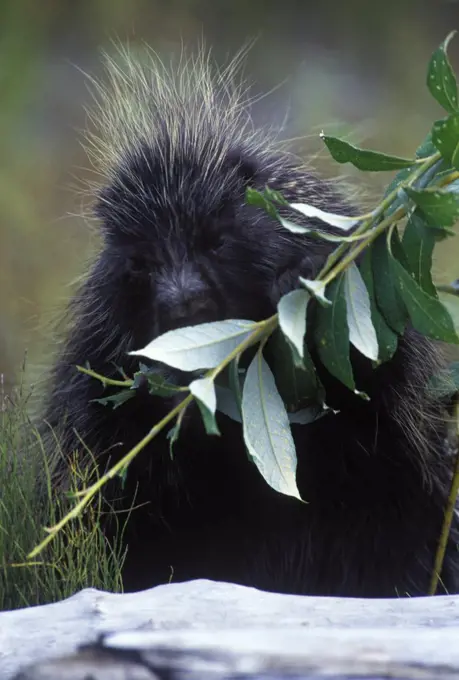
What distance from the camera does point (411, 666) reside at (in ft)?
2.75

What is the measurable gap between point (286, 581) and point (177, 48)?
1408 mm

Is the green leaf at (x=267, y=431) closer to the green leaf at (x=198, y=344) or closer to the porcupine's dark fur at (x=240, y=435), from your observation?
the green leaf at (x=198, y=344)

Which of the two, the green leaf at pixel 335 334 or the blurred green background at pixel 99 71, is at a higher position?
the blurred green background at pixel 99 71

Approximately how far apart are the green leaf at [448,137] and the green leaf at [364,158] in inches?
2.8

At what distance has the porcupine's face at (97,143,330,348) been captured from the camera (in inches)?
54.5

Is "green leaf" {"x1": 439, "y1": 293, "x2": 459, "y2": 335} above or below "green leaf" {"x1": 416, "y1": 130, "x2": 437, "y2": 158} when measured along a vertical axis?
below

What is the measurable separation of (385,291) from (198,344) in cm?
27

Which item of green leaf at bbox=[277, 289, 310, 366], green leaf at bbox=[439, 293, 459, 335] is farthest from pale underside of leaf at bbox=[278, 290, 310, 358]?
green leaf at bbox=[439, 293, 459, 335]

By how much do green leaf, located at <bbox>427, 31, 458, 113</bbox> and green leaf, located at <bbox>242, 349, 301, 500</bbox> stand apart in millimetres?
371

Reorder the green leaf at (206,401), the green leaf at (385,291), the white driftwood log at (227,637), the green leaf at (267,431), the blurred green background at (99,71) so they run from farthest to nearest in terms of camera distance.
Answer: the blurred green background at (99,71) < the green leaf at (385,291) < the green leaf at (267,431) < the green leaf at (206,401) < the white driftwood log at (227,637)

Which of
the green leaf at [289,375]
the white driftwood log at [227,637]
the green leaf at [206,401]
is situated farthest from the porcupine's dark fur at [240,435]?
the white driftwood log at [227,637]

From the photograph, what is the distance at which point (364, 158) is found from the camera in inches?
50.0

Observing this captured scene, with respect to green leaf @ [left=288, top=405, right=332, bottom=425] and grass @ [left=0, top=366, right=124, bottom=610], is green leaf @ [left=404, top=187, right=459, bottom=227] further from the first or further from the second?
grass @ [left=0, top=366, right=124, bottom=610]

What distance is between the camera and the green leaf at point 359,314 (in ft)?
3.73
